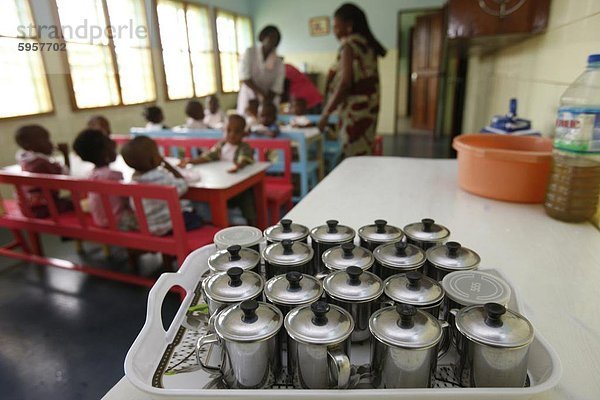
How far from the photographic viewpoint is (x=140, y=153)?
1.63 m

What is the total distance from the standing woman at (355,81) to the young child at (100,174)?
4.44 ft

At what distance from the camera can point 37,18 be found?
3.73ft

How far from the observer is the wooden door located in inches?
230

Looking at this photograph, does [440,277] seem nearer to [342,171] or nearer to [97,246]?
[342,171]

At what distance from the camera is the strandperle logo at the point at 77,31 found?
116cm

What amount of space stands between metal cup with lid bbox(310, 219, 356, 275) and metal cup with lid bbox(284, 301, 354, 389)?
18 centimetres

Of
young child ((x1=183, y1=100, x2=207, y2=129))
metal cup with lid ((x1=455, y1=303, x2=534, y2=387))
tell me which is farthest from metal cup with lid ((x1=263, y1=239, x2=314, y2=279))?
young child ((x1=183, y1=100, x2=207, y2=129))

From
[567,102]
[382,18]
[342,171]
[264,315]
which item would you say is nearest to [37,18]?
[342,171]

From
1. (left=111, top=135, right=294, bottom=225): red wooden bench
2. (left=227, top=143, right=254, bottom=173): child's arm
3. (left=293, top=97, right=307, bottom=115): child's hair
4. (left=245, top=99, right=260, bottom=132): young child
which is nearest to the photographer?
(left=227, top=143, right=254, bottom=173): child's arm

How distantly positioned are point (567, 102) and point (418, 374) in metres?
0.95

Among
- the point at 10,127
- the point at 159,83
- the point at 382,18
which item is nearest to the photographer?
the point at 10,127

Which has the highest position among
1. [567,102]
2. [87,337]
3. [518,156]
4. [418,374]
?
[567,102]

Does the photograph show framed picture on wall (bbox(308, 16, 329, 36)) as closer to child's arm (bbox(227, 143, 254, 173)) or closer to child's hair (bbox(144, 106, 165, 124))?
child's hair (bbox(144, 106, 165, 124))

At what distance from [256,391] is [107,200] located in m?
1.50
